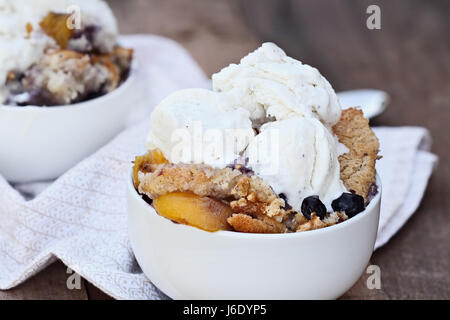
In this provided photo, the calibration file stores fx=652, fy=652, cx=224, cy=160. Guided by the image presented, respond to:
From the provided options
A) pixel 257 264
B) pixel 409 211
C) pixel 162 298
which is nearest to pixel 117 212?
pixel 162 298

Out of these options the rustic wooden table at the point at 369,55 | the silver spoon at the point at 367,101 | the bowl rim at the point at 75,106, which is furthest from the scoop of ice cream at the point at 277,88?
the silver spoon at the point at 367,101

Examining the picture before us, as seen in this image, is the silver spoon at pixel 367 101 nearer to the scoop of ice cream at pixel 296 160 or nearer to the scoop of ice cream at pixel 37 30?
the scoop of ice cream at pixel 37 30

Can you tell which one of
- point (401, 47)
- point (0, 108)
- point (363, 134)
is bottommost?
point (401, 47)

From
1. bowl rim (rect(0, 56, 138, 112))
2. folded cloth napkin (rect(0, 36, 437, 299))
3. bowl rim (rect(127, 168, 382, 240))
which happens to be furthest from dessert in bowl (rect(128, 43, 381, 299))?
bowl rim (rect(0, 56, 138, 112))

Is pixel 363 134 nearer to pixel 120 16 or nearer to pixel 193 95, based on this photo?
pixel 193 95

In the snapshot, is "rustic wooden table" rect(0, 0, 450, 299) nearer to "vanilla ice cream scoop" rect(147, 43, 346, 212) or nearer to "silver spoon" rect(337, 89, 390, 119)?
"silver spoon" rect(337, 89, 390, 119)
